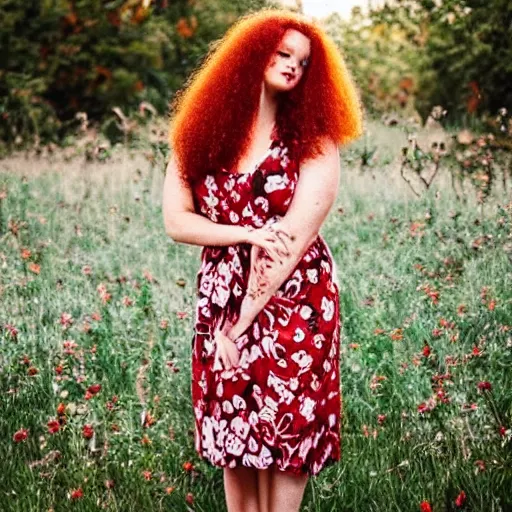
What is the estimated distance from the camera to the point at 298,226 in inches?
81.7

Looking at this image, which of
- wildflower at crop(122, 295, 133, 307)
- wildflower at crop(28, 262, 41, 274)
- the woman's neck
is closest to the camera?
the woman's neck

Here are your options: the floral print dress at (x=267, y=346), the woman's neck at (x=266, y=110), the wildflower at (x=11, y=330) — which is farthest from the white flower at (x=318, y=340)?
the wildflower at (x=11, y=330)

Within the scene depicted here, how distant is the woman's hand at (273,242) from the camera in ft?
6.81

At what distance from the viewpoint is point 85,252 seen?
438cm

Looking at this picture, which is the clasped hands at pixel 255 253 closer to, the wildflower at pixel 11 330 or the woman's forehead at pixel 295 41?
the woman's forehead at pixel 295 41

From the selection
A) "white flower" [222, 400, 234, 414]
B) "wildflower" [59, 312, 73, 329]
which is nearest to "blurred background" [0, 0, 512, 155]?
"wildflower" [59, 312, 73, 329]

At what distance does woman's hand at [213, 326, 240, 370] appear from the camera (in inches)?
85.4

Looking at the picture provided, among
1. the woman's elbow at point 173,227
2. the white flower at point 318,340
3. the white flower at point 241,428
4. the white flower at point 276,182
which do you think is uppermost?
the white flower at point 276,182

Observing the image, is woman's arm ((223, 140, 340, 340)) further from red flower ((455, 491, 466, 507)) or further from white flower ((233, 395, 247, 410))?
red flower ((455, 491, 466, 507))

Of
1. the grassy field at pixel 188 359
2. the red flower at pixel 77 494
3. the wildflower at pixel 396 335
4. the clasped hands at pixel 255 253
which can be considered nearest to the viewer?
the clasped hands at pixel 255 253

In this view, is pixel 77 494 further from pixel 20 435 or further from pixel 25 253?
pixel 25 253

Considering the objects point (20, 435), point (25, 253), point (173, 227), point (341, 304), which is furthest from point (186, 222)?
point (25, 253)

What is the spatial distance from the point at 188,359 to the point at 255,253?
1.38 meters

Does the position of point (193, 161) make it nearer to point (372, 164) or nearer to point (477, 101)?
point (372, 164)
